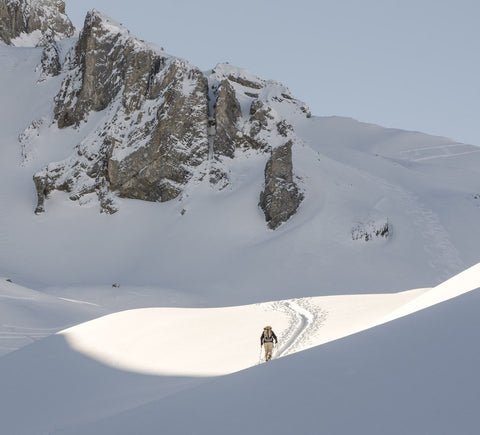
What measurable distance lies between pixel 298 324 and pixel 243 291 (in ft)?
30.3

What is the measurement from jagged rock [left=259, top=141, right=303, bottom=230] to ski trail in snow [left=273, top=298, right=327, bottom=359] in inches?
368

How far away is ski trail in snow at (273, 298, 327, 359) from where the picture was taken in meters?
12.3

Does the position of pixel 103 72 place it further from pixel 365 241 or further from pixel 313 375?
pixel 313 375

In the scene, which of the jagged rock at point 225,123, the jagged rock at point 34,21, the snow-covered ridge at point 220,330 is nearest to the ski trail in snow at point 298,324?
the snow-covered ridge at point 220,330

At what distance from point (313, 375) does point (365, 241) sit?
23.3m

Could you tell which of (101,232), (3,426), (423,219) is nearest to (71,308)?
(3,426)

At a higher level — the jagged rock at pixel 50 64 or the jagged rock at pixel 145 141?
the jagged rock at pixel 50 64

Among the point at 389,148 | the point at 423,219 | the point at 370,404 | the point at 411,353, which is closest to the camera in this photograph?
the point at 370,404

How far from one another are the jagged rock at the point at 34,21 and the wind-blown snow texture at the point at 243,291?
15.2m

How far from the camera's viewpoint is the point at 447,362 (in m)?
4.36

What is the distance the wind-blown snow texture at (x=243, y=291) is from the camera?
4.69m

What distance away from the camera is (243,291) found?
24.5 m

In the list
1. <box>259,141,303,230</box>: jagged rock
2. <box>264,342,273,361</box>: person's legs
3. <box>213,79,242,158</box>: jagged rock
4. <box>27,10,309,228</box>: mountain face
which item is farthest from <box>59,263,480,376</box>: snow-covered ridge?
<box>213,79,242,158</box>: jagged rock

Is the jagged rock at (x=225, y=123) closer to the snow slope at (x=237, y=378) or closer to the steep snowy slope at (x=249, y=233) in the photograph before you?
the steep snowy slope at (x=249, y=233)
